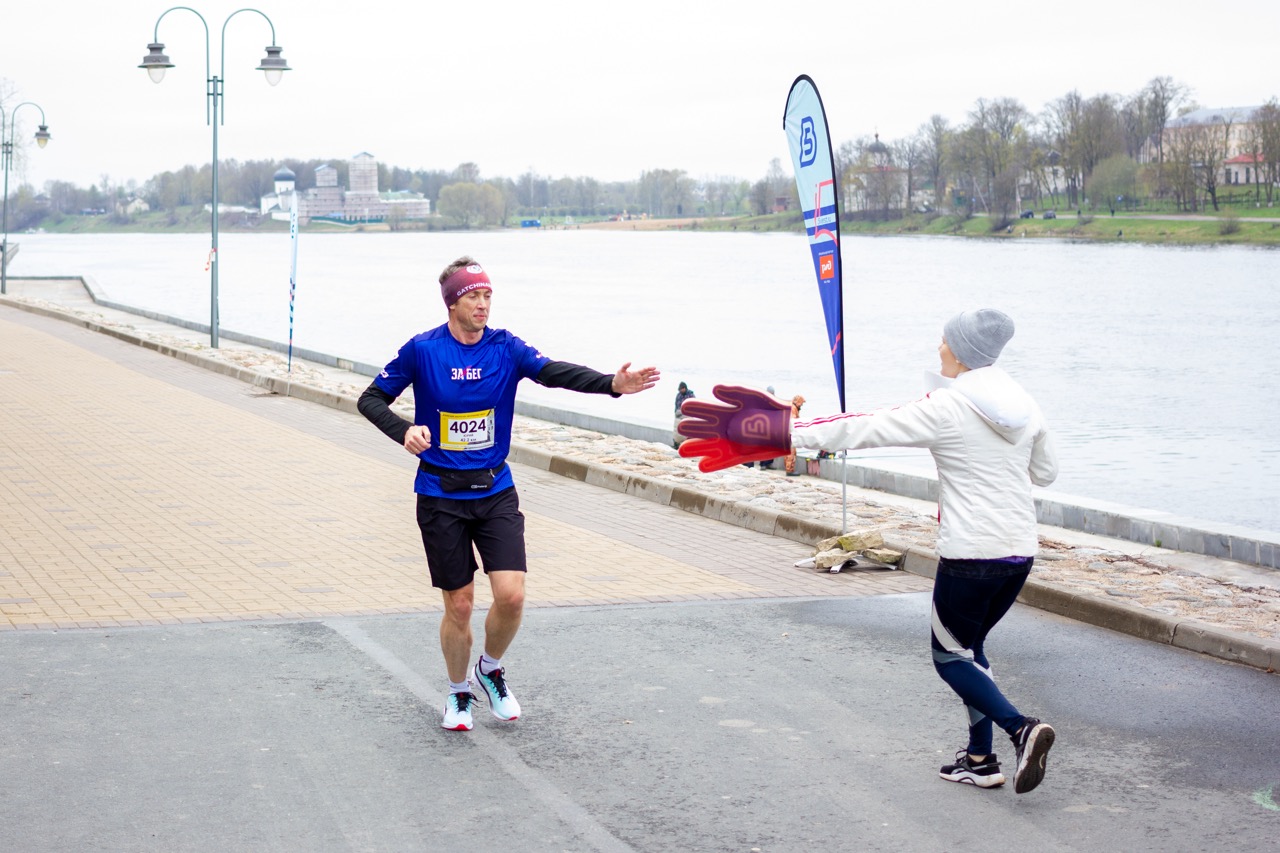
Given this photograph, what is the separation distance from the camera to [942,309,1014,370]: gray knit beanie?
16.9 ft

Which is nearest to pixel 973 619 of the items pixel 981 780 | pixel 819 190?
pixel 981 780

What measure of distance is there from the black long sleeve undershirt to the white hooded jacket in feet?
3.16

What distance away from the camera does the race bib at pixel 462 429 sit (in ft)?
18.9

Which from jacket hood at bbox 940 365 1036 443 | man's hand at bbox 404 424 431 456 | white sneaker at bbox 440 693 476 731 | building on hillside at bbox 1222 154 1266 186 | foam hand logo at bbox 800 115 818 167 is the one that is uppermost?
building on hillside at bbox 1222 154 1266 186

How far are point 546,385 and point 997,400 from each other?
168 cm

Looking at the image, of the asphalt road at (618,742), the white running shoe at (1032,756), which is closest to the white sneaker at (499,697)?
the asphalt road at (618,742)

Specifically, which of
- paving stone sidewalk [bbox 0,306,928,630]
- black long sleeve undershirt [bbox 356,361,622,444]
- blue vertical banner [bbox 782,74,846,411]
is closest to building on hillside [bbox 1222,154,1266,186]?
paving stone sidewalk [bbox 0,306,928,630]

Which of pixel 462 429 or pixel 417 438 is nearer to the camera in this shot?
pixel 417 438

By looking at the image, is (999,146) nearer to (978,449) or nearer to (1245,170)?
(1245,170)

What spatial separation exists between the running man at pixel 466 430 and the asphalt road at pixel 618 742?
21.8 inches

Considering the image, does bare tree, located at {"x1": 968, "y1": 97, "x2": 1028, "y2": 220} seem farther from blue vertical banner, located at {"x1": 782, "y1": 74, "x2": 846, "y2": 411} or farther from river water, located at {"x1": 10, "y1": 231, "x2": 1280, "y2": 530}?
blue vertical banner, located at {"x1": 782, "y1": 74, "x2": 846, "y2": 411}

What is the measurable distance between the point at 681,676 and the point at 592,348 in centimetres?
3743

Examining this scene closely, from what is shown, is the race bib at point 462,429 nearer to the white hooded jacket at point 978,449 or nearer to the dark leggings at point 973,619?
the white hooded jacket at point 978,449

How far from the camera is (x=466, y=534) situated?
5.91 metres
